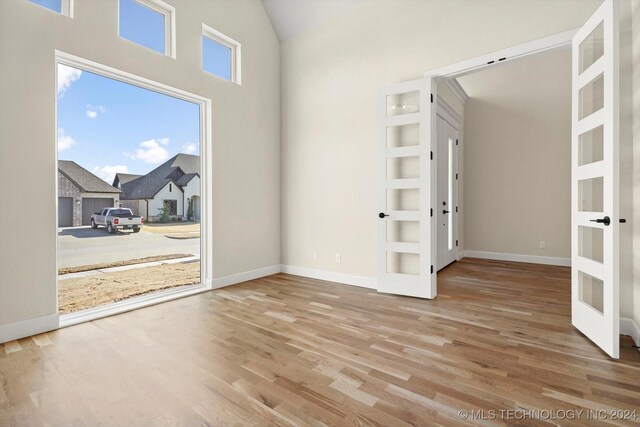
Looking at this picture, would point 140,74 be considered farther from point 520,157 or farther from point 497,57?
point 520,157

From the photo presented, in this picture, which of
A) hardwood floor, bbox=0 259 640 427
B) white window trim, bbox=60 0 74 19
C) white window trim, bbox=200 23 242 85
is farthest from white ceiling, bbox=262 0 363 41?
hardwood floor, bbox=0 259 640 427

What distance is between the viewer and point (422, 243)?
366cm

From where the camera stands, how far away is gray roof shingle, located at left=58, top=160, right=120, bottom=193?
3.05m

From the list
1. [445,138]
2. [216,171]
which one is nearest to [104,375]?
[216,171]

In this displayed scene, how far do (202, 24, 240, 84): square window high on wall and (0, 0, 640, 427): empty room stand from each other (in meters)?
0.03

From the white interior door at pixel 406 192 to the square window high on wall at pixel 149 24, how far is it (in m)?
2.59

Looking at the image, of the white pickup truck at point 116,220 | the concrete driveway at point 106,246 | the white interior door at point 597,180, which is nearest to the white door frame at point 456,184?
the white interior door at point 597,180

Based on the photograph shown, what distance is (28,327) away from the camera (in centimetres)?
271

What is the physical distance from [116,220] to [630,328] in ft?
16.0

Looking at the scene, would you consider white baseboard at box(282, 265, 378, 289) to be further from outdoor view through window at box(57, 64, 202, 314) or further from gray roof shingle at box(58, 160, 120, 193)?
gray roof shingle at box(58, 160, 120, 193)

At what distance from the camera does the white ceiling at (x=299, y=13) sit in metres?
4.44

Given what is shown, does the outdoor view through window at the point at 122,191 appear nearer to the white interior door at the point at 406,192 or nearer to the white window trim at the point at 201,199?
the white window trim at the point at 201,199

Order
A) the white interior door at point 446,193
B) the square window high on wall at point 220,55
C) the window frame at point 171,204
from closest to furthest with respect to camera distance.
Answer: the window frame at point 171,204 < the square window high on wall at point 220,55 < the white interior door at point 446,193

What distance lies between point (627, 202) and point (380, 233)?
2239 millimetres
